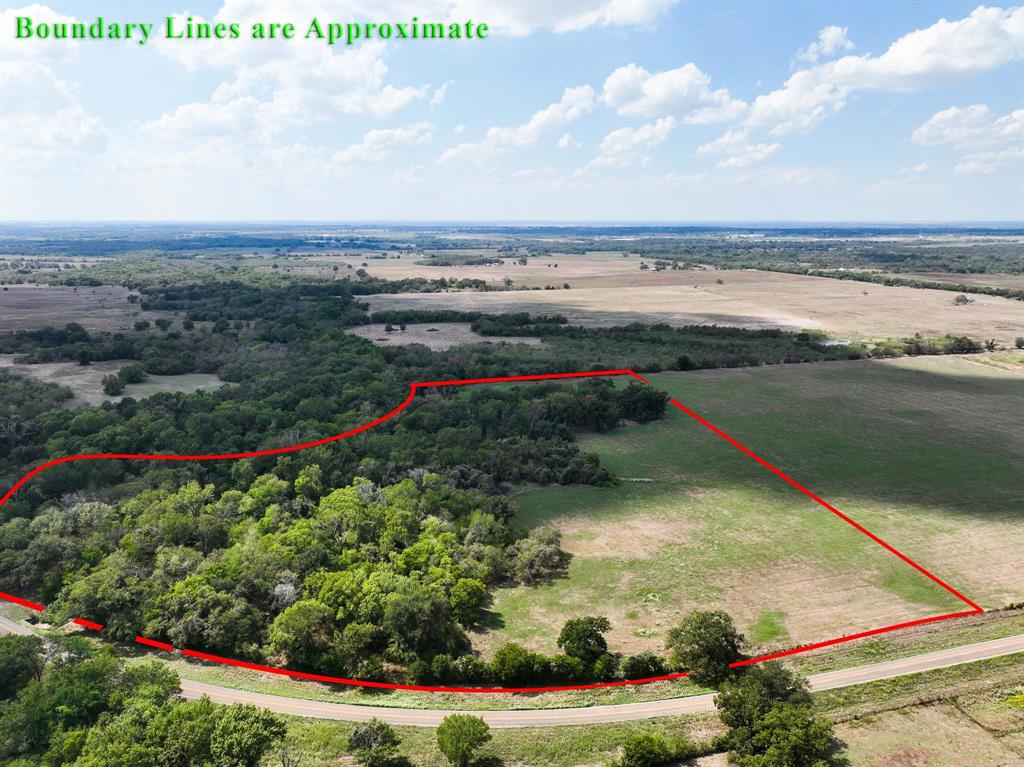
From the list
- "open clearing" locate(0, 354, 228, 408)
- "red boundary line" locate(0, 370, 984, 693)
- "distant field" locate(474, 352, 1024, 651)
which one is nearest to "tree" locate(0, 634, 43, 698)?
"red boundary line" locate(0, 370, 984, 693)

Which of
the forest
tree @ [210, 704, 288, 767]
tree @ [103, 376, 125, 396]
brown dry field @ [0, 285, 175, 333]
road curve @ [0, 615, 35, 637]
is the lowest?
road curve @ [0, 615, 35, 637]

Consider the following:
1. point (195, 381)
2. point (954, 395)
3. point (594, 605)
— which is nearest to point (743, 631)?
point (594, 605)

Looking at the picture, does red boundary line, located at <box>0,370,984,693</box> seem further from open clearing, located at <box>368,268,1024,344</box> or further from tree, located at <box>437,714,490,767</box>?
open clearing, located at <box>368,268,1024,344</box>

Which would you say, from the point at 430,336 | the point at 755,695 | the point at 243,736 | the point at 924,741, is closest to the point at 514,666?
the point at 755,695

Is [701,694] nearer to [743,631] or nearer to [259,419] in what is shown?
[743,631]

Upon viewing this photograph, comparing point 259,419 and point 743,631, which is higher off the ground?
point 259,419

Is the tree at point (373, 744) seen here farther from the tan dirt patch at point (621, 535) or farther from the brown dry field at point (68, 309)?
the brown dry field at point (68, 309)

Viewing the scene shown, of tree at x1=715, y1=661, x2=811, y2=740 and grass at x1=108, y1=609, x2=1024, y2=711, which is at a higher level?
tree at x1=715, y1=661, x2=811, y2=740

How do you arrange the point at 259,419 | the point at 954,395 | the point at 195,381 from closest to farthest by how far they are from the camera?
1. the point at 259,419
2. the point at 954,395
3. the point at 195,381
